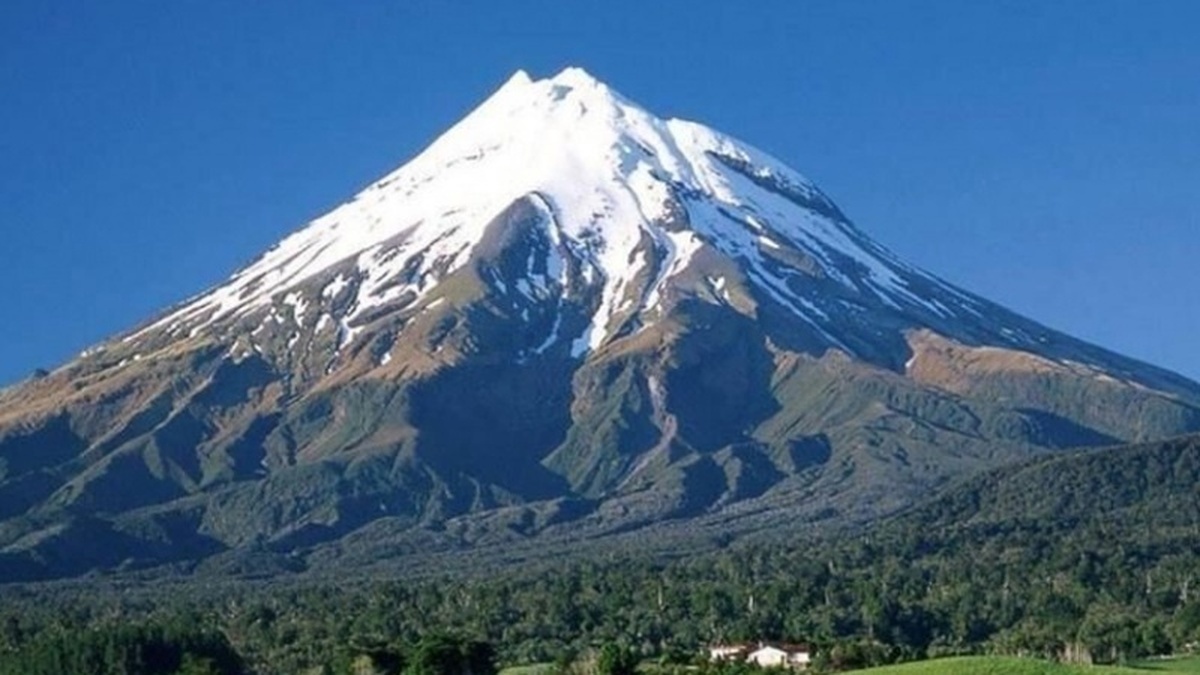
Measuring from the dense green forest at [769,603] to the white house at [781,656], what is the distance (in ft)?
4.00

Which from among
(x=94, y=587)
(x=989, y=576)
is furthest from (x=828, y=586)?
(x=94, y=587)

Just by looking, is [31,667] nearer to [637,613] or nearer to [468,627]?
[468,627]

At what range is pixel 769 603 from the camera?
472ft

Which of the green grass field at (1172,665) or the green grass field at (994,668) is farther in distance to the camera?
the green grass field at (1172,665)

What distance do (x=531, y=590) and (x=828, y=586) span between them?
18.6 meters

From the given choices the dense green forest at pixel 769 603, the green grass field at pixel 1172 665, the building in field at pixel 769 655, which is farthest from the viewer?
the dense green forest at pixel 769 603

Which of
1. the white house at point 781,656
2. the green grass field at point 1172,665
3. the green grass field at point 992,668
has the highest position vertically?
the white house at point 781,656

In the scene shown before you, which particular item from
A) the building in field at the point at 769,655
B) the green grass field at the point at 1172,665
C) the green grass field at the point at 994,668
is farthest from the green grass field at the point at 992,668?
the building in field at the point at 769,655

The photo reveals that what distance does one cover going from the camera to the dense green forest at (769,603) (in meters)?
124

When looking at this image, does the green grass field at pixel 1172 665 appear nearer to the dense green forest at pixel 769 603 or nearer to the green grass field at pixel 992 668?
the dense green forest at pixel 769 603

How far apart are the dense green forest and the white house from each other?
1220 millimetres

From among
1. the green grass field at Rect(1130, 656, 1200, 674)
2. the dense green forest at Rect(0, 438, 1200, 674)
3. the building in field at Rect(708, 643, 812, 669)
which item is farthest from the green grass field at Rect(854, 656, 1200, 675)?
the building in field at Rect(708, 643, 812, 669)

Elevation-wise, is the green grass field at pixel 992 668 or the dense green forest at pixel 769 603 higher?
the dense green forest at pixel 769 603

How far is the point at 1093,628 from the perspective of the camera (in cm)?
12631
